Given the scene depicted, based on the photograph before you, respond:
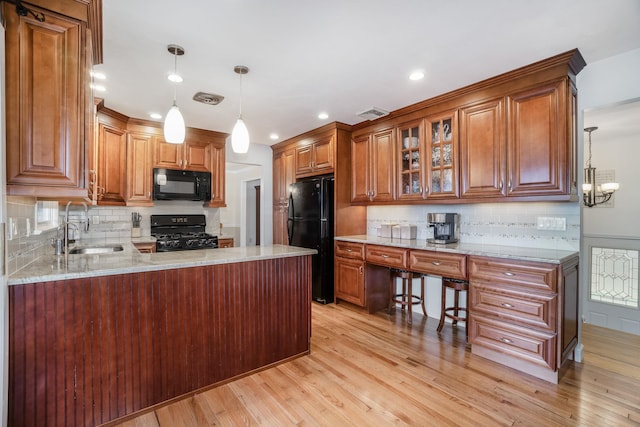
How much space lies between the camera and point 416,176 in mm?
3463

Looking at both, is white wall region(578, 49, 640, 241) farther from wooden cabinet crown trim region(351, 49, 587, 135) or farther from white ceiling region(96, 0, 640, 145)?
white ceiling region(96, 0, 640, 145)

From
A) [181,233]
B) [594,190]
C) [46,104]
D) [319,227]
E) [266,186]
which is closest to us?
[46,104]

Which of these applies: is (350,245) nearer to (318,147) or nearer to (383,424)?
(318,147)

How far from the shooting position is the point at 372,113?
3.58 m

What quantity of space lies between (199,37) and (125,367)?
7.01 feet

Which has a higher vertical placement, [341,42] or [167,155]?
[341,42]

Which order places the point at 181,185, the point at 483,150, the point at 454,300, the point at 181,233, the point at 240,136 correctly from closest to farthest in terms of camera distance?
1. the point at 240,136
2. the point at 483,150
3. the point at 454,300
4. the point at 181,185
5. the point at 181,233

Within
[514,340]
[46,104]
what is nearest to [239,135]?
[46,104]

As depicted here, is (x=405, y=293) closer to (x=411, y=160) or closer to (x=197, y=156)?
(x=411, y=160)

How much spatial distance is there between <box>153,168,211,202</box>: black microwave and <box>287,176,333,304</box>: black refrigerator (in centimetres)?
136

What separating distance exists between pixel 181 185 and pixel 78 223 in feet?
4.21

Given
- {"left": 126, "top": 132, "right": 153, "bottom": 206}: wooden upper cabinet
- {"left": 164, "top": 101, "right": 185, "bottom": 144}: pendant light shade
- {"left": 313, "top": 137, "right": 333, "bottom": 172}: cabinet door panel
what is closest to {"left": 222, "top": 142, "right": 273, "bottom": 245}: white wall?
{"left": 313, "top": 137, "right": 333, "bottom": 172}: cabinet door panel

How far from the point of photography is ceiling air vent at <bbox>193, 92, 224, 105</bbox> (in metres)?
3.05

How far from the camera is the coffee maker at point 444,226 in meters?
3.24
